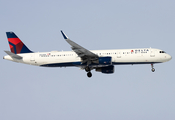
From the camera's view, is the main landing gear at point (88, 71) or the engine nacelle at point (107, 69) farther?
the engine nacelle at point (107, 69)

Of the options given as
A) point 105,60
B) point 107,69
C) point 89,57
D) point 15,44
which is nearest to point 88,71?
point 107,69

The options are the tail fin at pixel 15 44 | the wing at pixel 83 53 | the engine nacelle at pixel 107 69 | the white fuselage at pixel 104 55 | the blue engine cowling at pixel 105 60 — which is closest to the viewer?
the wing at pixel 83 53

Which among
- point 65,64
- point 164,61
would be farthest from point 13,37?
point 164,61

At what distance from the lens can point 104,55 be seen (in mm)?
58844

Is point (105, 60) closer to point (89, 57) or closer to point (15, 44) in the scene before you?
point (89, 57)

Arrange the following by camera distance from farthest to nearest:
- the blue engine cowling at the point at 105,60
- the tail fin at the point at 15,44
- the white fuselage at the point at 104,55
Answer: the tail fin at the point at 15,44 < the white fuselage at the point at 104,55 < the blue engine cowling at the point at 105,60

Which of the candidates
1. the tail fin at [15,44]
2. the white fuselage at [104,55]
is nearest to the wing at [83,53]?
the white fuselage at [104,55]

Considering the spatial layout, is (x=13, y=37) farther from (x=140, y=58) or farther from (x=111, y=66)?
(x=140, y=58)

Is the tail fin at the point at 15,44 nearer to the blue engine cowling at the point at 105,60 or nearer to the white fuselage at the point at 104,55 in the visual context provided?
the white fuselage at the point at 104,55

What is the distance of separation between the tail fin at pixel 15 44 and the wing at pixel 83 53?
37.9ft

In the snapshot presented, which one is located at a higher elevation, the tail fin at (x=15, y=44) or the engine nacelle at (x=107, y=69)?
the tail fin at (x=15, y=44)

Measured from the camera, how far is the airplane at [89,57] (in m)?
58.1

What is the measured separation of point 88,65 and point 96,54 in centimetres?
282

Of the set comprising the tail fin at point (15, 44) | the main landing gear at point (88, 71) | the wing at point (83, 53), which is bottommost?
the main landing gear at point (88, 71)
